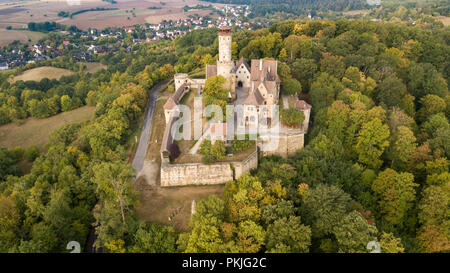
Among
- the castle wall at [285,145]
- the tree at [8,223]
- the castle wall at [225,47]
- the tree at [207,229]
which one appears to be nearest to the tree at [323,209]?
the tree at [207,229]

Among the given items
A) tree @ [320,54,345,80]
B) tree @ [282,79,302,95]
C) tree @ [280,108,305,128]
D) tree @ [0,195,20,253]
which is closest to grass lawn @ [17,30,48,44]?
tree @ [0,195,20,253]

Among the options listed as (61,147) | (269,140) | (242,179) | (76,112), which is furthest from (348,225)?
(76,112)

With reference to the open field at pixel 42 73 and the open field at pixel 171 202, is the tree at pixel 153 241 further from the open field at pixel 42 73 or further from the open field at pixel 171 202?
the open field at pixel 42 73

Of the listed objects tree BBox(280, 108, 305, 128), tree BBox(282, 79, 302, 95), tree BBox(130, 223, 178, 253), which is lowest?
tree BBox(130, 223, 178, 253)

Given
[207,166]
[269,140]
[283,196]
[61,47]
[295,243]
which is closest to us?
[295,243]

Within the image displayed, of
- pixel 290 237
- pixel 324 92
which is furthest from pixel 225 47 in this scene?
pixel 290 237

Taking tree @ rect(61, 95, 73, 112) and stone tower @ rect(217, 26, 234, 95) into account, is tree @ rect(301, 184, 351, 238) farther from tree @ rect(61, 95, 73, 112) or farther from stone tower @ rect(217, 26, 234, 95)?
tree @ rect(61, 95, 73, 112)

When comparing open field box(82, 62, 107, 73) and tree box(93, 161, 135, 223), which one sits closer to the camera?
tree box(93, 161, 135, 223)

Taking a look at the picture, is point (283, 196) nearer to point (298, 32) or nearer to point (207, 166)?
point (207, 166)
